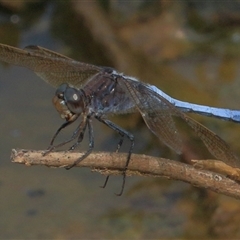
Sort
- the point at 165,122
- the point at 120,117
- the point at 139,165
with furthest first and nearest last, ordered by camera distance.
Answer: the point at 120,117 → the point at 165,122 → the point at 139,165

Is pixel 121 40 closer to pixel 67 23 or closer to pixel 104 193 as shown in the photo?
pixel 67 23

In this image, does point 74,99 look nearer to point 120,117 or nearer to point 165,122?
point 165,122

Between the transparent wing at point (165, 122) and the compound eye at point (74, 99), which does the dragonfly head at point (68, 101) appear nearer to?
the compound eye at point (74, 99)

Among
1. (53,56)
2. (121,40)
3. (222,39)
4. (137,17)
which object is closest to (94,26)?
(121,40)

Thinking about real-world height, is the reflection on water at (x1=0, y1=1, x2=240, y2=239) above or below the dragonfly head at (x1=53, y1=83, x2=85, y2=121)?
above

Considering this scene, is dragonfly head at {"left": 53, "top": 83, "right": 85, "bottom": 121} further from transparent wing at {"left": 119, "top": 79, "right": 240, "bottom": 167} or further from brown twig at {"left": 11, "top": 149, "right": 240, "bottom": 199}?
brown twig at {"left": 11, "top": 149, "right": 240, "bottom": 199}

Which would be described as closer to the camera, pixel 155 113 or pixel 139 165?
pixel 139 165

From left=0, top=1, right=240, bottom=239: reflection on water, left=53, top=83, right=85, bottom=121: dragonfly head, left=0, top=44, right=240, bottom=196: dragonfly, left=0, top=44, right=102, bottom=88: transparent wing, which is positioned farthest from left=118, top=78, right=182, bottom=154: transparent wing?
left=0, top=1, right=240, bottom=239: reflection on water

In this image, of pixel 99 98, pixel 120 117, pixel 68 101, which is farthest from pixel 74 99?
pixel 120 117
